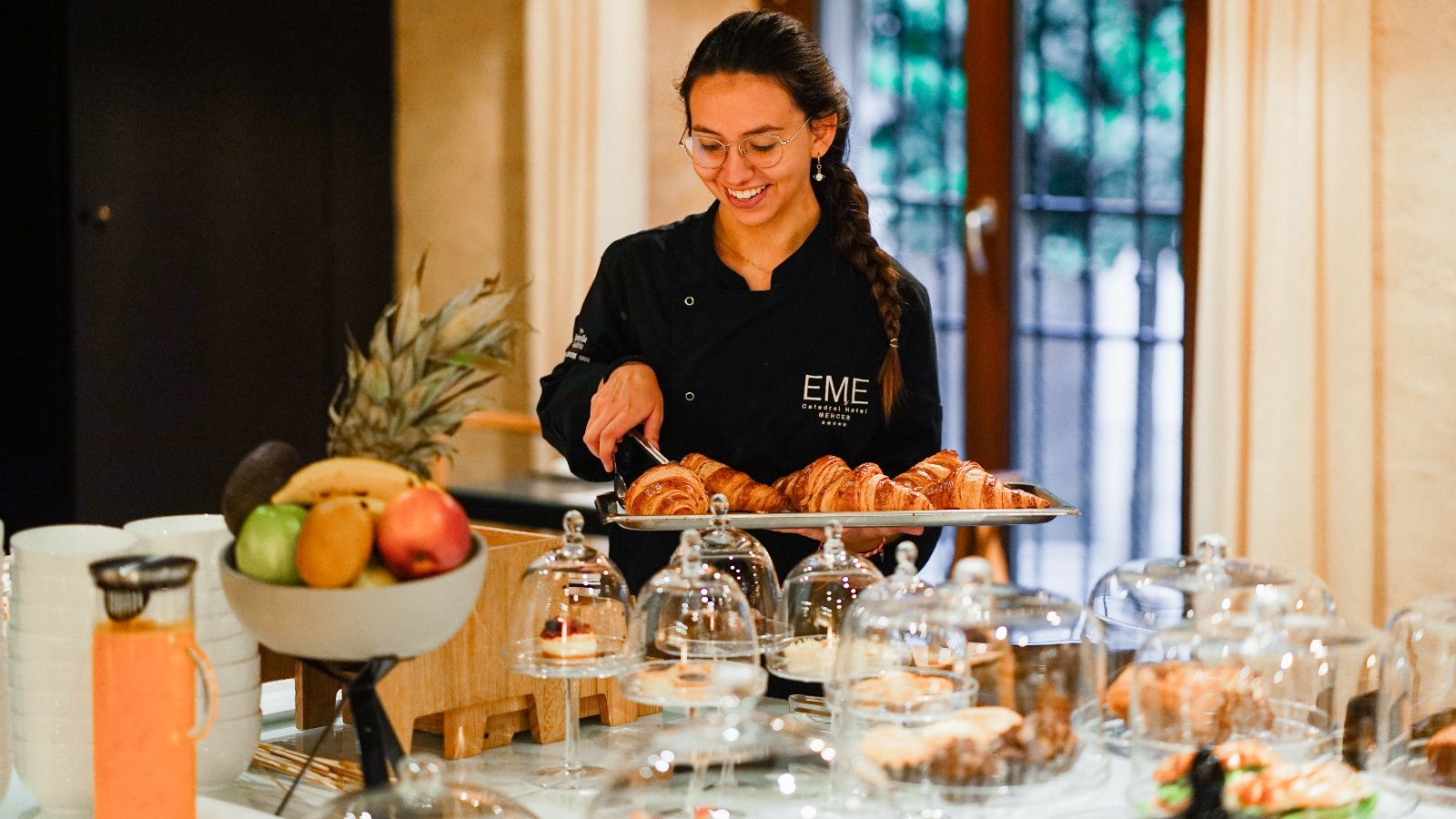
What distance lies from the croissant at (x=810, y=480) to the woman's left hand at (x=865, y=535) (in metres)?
0.05

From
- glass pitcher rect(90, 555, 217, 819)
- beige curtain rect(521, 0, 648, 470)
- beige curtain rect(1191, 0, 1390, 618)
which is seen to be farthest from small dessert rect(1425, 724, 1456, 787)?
beige curtain rect(521, 0, 648, 470)

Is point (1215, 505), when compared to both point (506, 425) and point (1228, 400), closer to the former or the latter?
point (1228, 400)

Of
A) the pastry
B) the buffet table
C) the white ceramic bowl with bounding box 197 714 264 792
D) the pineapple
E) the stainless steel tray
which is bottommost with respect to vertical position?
the buffet table

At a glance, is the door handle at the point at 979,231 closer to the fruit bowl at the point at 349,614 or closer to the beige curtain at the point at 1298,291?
the beige curtain at the point at 1298,291

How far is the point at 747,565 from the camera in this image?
1.77 metres

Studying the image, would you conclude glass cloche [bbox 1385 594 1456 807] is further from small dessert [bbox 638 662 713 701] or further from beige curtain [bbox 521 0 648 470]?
beige curtain [bbox 521 0 648 470]

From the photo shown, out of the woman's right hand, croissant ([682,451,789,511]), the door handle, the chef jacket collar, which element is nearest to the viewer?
croissant ([682,451,789,511])

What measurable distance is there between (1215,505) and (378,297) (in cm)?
301

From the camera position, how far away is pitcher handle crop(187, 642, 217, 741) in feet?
4.63

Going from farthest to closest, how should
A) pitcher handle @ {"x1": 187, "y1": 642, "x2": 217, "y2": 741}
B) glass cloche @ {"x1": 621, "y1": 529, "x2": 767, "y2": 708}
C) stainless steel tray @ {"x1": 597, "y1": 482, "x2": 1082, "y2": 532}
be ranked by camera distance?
1. stainless steel tray @ {"x1": 597, "y1": 482, "x2": 1082, "y2": 532}
2. glass cloche @ {"x1": 621, "y1": 529, "x2": 767, "y2": 708}
3. pitcher handle @ {"x1": 187, "y1": 642, "x2": 217, "y2": 741}

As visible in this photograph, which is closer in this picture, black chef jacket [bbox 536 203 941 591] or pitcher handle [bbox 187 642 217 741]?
pitcher handle [bbox 187 642 217 741]

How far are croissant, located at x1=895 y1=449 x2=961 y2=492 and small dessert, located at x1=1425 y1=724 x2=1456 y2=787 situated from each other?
30.6 inches

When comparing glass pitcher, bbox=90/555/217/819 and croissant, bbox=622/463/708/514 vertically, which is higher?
croissant, bbox=622/463/708/514

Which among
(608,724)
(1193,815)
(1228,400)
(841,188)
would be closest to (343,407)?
(608,724)
